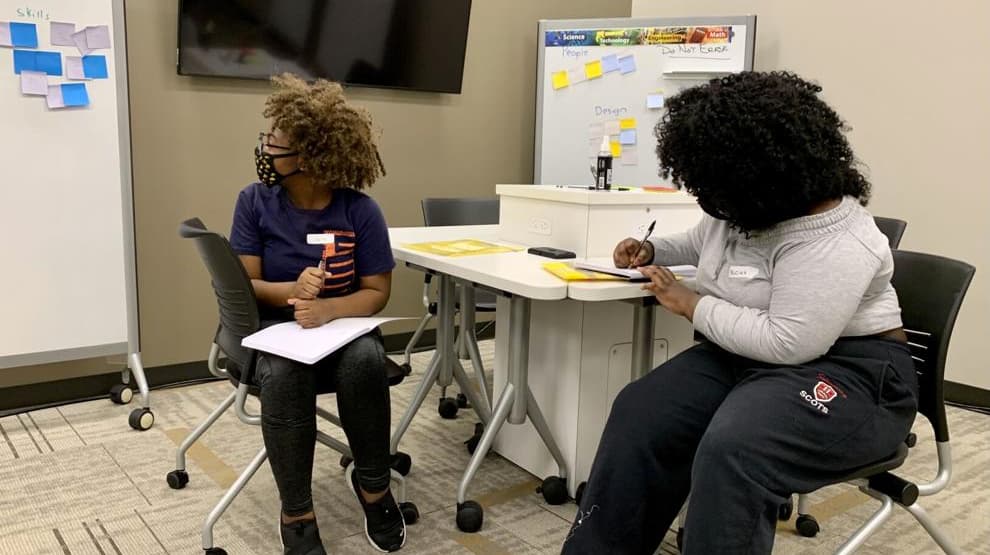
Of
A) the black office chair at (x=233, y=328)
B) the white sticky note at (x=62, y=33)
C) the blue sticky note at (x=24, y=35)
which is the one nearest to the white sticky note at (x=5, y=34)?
the blue sticky note at (x=24, y=35)

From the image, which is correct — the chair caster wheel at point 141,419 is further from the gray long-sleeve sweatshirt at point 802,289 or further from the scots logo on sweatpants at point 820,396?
the scots logo on sweatpants at point 820,396

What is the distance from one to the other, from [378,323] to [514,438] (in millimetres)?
770

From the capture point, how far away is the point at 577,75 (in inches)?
149

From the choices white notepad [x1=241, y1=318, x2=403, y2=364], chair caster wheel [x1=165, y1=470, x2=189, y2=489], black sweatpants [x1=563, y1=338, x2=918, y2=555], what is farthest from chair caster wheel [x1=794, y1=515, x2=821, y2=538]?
chair caster wheel [x1=165, y1=470, x2=189, y2=489]

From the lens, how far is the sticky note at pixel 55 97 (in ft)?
8.53

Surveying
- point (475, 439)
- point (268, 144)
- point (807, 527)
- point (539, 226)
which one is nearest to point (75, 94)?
point (268, 144)

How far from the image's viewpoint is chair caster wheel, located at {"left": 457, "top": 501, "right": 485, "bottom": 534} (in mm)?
2018

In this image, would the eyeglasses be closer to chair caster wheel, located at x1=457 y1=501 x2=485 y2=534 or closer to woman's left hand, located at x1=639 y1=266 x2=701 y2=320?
woman's left hand, located at x1=639 y1=266 x2=701 y2=320

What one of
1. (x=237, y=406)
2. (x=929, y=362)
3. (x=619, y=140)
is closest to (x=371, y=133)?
(x=237, y=406)

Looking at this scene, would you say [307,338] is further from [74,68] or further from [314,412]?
[74,68]

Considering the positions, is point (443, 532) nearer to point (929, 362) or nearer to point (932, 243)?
point (929, 362)

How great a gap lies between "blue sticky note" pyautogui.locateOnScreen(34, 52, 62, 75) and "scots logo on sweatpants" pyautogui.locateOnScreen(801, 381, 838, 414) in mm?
2487

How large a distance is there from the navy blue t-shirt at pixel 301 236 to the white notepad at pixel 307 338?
0.12 metres

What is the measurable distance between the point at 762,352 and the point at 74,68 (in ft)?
7.81
